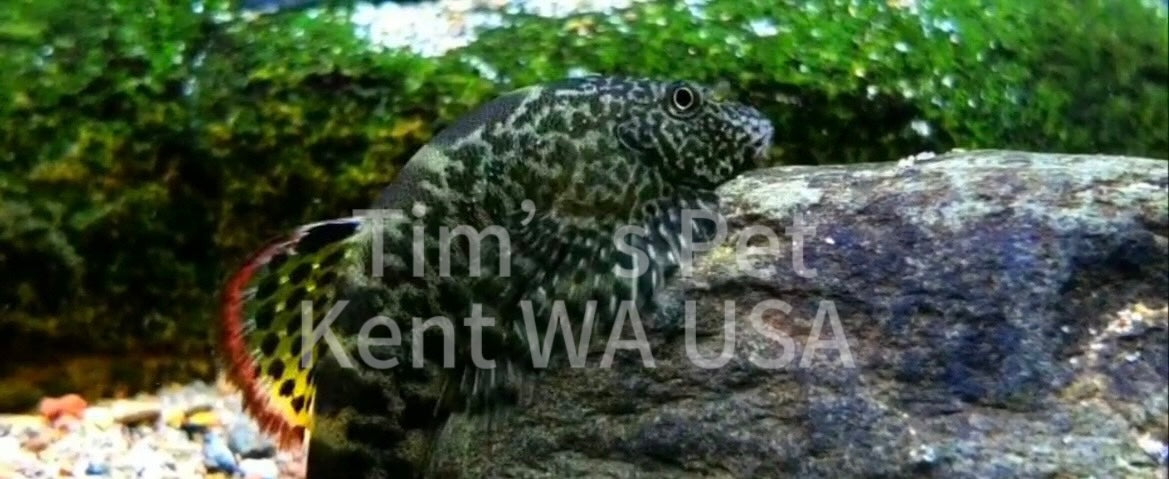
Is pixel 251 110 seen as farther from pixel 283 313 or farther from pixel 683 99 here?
pixel 683 99

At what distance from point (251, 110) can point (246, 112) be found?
2 centimetres

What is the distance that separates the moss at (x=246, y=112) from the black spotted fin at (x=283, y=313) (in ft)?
3.90

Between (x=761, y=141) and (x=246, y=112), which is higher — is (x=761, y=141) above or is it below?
above

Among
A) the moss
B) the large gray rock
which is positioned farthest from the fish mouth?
the moss

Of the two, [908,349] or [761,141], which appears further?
[761,141]

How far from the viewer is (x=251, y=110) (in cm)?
430

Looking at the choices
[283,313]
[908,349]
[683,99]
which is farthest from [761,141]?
[283,313]

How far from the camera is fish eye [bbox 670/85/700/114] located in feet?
10.4

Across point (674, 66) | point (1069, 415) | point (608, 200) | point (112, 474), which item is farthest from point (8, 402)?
point (1069, 415)

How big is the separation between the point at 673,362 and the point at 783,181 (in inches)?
25.2

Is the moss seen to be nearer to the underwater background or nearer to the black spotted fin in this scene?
the underwater background

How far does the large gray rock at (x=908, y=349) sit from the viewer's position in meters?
2.45

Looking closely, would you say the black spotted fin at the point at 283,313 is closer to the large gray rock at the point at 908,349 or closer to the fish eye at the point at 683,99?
the large gray rock at the point at 908,349

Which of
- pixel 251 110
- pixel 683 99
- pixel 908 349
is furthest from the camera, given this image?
pixel 251 110
